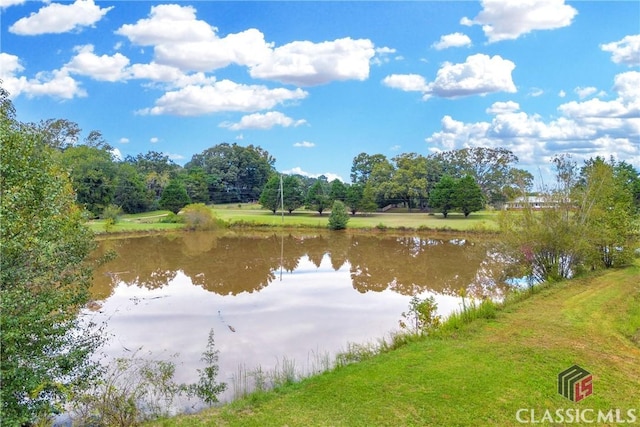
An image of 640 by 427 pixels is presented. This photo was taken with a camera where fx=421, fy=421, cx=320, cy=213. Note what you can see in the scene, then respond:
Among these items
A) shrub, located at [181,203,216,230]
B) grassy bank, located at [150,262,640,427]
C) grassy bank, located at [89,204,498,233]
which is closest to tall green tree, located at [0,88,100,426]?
grassy bank, located at [150,262,640,427]

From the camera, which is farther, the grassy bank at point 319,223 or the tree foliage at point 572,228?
the grassy bank at point 319,223

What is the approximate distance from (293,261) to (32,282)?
18762mm

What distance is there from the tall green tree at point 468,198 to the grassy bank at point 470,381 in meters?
34.3

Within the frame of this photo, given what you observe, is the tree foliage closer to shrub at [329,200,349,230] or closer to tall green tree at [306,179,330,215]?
shrub at [329,200,349,230]

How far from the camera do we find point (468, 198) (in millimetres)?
42969

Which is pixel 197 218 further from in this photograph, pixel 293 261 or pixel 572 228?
pixel 572 228

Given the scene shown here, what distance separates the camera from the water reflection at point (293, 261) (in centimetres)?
1784

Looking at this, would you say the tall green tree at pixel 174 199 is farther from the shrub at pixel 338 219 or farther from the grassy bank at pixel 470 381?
the grassy bank at pixel 470 381

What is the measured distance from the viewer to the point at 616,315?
9.73 meters

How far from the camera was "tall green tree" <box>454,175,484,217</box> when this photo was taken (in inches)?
1689

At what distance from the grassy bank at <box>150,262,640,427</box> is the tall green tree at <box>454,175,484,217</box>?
34344 millimetres

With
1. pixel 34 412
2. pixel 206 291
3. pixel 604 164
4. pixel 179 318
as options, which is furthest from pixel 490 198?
pixel 34 412

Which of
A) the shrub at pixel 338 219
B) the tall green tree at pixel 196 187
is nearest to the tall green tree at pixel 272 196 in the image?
the tall green tree at pixel 196 187

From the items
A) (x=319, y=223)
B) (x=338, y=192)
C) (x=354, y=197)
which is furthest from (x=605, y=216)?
(x=338, y=192)
